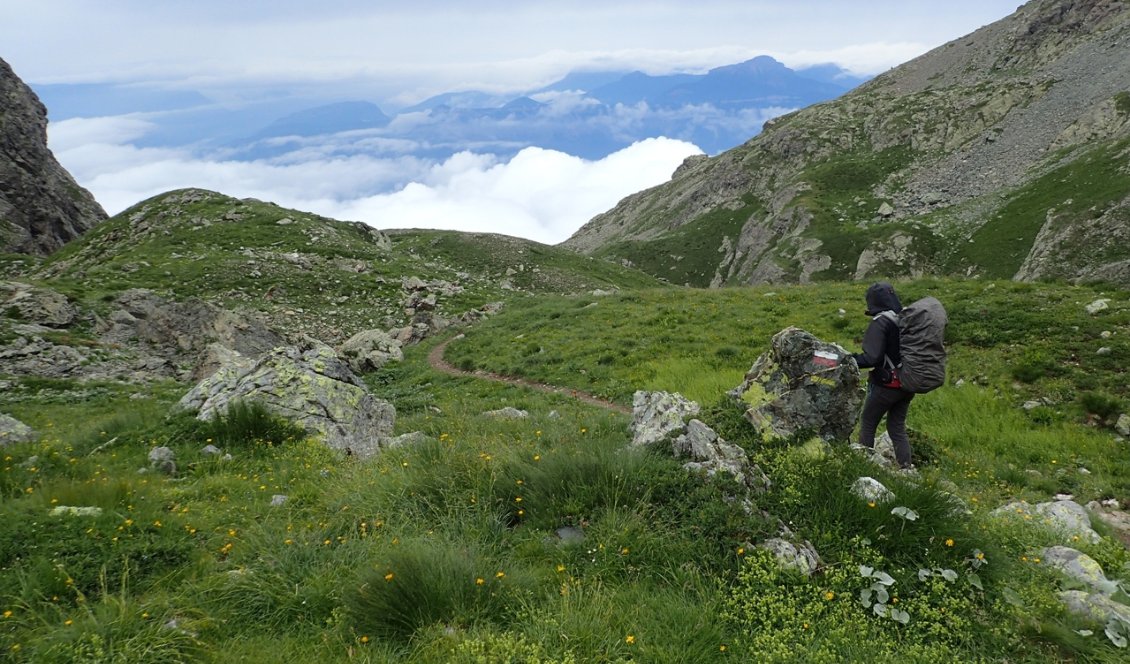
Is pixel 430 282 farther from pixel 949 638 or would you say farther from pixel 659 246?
pixel 659 246

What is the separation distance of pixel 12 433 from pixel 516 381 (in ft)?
44.1

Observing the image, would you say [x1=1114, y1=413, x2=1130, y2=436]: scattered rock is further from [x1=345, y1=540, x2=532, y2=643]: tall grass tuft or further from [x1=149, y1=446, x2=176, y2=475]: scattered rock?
[x1=149, y1=446, x2=176, y2=475]: scattered rock

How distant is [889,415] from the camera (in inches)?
381

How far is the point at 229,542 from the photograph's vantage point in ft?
21.4

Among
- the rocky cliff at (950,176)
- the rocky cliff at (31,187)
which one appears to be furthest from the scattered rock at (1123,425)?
the rocky cliff at (31,187)

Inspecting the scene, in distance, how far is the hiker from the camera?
897 cm

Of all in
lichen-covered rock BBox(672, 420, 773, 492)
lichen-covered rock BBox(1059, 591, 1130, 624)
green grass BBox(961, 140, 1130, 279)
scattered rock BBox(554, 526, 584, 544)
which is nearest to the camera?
lichen-covered rock BBox(1059, 591, 1130, 624)

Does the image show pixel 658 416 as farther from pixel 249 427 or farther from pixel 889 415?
pixel 249 427

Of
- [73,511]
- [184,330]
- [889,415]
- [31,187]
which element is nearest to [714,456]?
[889,415]

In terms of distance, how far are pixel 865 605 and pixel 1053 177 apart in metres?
101

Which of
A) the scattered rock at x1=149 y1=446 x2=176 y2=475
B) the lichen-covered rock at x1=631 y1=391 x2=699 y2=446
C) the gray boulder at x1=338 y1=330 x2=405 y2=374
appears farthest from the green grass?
the scattered rock at x1=149 y1=446 x2=176 y2=475

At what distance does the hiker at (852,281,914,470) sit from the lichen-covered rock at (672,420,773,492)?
10.4 ft

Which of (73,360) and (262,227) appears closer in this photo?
(73,360)

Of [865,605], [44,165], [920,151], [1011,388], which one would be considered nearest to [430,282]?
[1011,388]
